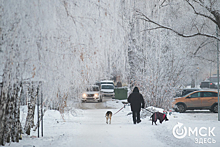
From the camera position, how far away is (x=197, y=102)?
20109 mm

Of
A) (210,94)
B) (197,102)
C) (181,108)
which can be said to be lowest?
(181,108)

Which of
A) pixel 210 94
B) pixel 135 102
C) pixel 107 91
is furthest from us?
pixel 107 91

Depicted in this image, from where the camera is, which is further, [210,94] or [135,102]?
[210,94]

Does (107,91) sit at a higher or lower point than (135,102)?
lower

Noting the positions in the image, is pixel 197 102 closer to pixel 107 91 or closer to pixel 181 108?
pixel 181 108

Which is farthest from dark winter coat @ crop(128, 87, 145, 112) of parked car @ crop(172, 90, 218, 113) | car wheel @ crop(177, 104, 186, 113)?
Result: car wheel @ crop(177, 104, 186, 113)

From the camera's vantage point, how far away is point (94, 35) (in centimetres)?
802

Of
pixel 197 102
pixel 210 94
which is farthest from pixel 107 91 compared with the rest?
pixel 210 94

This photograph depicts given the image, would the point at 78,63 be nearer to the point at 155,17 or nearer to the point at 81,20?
the point at 81,20

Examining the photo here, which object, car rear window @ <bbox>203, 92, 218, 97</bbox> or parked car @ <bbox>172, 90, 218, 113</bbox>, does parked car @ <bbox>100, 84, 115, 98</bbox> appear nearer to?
parked car @ <bbox>172, 90, 218, 113</bbox>

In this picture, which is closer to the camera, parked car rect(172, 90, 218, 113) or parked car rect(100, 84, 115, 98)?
parked car rect(172, 90, 218, 113)

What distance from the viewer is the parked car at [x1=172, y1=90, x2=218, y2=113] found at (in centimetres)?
2003

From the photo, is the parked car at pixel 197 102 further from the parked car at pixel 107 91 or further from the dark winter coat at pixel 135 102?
the parked car at pixel 107 91

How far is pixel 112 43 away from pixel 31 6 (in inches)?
121
